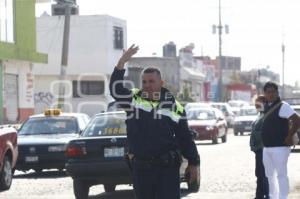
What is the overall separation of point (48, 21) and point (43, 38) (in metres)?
1.21

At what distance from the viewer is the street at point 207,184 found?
553 inches

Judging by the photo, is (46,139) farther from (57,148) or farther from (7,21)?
(7,21)

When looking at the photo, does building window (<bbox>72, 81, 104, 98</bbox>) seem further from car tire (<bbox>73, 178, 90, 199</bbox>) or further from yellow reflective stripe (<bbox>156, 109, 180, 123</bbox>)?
yellow reflective stripe (<bbox>156, 109, 180, 123</bbox>)

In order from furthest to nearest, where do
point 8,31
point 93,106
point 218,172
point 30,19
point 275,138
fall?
point 93,106, point 30,19, point 8,31, point 218,172, point 275,138

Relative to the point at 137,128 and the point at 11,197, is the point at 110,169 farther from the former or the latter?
the point at 137,128

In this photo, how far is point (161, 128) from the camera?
729cm

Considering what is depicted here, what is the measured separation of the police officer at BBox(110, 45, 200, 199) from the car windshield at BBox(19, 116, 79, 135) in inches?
481

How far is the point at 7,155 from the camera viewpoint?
16047mm

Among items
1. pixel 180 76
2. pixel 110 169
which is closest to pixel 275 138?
pixel 110 169

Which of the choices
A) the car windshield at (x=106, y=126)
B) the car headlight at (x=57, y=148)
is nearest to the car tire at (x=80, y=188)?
the car windshield at (x=106, y=126)

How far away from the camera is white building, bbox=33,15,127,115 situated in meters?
50.2

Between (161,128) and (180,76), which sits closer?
(161,128)

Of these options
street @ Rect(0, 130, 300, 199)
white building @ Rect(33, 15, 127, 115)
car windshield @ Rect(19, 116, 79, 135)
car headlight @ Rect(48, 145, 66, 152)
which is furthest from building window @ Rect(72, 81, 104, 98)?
car headlight @ Rect(48, 145, 66, 152)

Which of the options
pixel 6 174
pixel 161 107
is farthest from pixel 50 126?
pixel 161 107
